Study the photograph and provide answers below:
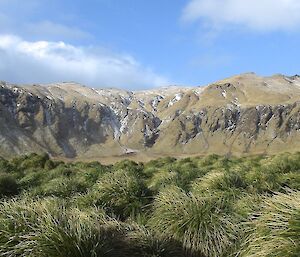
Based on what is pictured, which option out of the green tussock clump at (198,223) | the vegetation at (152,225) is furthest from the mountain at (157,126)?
the green tussock clump at (198,223)

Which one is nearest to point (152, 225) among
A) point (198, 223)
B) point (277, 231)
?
point (198, 223)

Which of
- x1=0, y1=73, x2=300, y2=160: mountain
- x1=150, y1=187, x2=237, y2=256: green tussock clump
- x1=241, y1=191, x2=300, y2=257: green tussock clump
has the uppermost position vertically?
x1=241, y1=191, x2=300, y2=257: green tussock clump

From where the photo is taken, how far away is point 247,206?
8.59m

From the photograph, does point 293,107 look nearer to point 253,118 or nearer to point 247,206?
point 253,118

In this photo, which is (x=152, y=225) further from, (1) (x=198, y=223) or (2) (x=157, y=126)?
(2) (x=157, y=126)

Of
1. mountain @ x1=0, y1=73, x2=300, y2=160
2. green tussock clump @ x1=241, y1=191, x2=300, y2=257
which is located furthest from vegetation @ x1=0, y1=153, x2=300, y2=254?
mountain @ x1=0, y1=73, x2=300, y2=160

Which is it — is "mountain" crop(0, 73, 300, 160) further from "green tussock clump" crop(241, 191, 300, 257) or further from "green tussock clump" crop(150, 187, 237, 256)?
"green tussock clump" crop(241, 191, 300, 257)

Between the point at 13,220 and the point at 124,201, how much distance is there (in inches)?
164

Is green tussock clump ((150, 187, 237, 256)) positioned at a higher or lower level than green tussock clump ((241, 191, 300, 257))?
lower

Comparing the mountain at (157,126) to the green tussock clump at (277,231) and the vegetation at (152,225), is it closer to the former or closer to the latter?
the vegetation at (152,225)

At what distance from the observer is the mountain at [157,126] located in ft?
541

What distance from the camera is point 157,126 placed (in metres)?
193

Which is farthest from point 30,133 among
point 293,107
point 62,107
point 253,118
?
point 293,107

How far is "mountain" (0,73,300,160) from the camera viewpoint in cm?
16476
